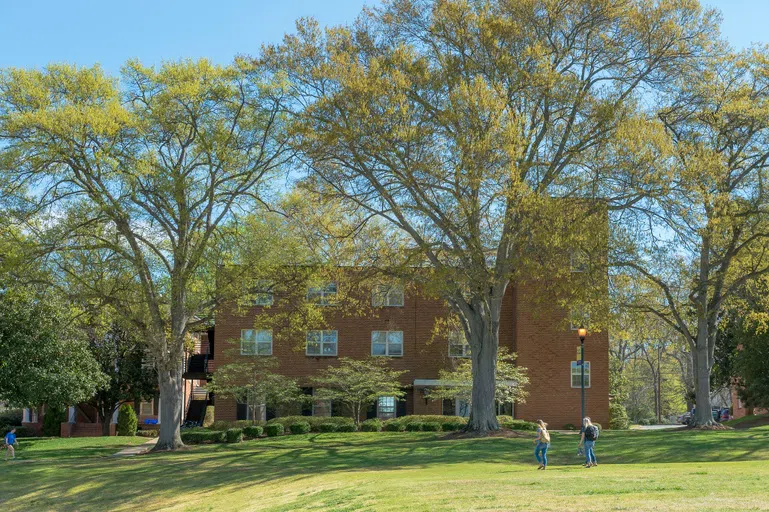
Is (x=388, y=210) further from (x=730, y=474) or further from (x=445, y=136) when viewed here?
(x=730, y=474)

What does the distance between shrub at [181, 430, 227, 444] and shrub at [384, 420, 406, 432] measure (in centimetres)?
788

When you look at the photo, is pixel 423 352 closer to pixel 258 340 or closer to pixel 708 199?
pixel 258 340

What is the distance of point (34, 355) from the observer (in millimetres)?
40125

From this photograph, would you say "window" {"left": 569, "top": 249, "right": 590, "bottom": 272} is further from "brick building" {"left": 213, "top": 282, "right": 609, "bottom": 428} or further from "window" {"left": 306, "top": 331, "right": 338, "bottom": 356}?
"window" {"left": 306, "top": 331, "right": 338, "bottom": 356}

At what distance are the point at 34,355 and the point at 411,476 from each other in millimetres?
24574

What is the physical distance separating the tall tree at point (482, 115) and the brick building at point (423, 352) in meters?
16.7

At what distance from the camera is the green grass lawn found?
52.9 ft

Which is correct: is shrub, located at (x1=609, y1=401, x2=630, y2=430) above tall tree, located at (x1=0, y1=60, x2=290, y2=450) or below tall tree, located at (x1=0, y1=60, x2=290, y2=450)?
below

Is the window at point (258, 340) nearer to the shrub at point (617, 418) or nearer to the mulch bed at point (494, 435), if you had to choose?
the mulch bed at point (494, 435)

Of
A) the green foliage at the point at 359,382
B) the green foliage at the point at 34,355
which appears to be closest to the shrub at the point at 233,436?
the green foliage at the point at 359,382

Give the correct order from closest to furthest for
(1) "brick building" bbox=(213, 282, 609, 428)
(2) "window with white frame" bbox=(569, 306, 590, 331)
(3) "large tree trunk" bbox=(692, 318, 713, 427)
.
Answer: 1. (2) "window with white frame" bbox=(569, 306, 590, 331)
2. (3) "large tree trunk" bbox=(692, 318, 713, 427)
3. (1) "brick building" bbox=(213, 282, 609, 428)

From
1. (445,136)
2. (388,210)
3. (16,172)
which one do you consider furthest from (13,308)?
(445,136)

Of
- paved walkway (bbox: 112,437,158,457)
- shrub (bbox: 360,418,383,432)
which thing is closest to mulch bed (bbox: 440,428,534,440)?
shrub (bbox: 360,418,383,432)

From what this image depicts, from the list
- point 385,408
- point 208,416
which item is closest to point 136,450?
point 208,416
